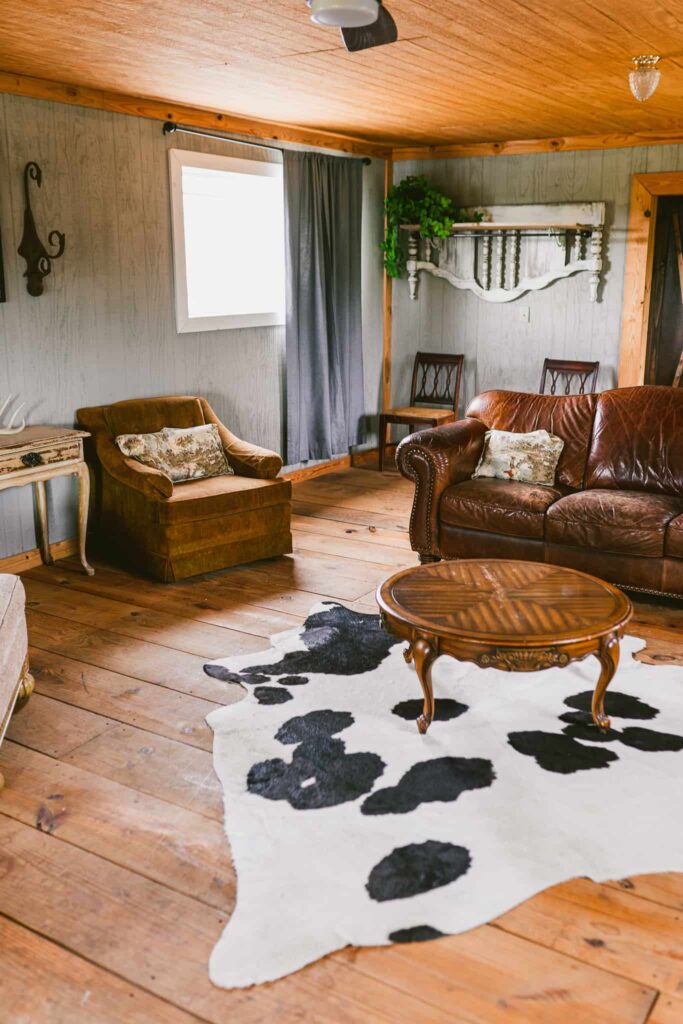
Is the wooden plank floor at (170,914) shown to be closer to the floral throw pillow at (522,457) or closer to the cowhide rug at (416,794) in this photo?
the cowhide rug at (416,794)

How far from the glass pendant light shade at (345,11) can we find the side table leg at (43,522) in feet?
9.42

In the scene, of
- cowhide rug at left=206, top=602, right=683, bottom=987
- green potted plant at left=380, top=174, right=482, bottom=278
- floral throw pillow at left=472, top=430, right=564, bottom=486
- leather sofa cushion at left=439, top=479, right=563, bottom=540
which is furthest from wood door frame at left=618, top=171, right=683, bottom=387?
cowhide rug at left=206, top=602, right=683, bottom=987

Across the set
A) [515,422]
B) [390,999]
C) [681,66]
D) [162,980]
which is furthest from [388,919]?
[681,66]

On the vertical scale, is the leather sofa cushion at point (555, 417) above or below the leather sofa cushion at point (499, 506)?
above

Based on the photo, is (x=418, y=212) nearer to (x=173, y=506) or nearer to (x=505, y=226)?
(x=505, y=226)

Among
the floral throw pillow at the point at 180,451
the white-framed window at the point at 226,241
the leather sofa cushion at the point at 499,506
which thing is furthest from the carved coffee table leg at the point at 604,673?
the white-framed window at the point at 226,241

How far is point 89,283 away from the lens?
199 inches

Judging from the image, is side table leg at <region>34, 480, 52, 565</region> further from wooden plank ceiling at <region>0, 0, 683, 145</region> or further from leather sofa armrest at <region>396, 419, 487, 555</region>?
wooden plank ceiling at <region>0, 0, 683, 145</region>

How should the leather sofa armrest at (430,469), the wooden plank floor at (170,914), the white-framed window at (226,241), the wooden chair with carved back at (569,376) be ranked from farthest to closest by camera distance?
the wooden chair with carved back at (569,376) < the white-framed window at (226,241) < the leather sofa armrest at (430,469) < the wooden plank floor at (170,914)

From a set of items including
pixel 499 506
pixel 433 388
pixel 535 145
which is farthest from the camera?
pixel 433 388

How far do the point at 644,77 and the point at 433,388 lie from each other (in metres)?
3.78

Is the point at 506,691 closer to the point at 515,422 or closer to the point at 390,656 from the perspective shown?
the point at 390,656

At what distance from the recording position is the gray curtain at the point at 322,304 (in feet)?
21.4

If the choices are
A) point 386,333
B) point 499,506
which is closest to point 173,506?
point 499,506
